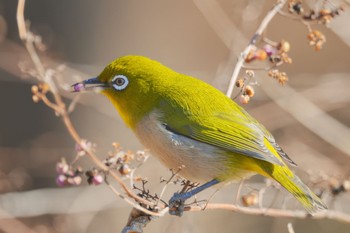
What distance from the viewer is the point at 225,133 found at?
14.4 ft

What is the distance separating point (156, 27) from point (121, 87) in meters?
4.65

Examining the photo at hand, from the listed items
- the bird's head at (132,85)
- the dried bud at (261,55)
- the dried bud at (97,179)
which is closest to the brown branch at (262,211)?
the dried bud at (97,179)

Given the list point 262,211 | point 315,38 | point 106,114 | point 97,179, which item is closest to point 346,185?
point 262,211

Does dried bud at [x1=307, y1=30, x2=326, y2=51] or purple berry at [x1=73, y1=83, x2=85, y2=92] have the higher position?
purple berry at [x1=73, y1=83, x2=85, y2=92]

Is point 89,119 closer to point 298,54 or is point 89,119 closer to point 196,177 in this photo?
point 196,177

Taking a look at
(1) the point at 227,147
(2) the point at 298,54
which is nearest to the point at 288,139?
(1) the point at 227,147

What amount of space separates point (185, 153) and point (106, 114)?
137 inches

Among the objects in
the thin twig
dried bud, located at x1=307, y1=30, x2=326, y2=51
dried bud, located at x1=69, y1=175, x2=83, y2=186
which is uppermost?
dried bud, located at x1=69, y1=175, x2=83, y2=186

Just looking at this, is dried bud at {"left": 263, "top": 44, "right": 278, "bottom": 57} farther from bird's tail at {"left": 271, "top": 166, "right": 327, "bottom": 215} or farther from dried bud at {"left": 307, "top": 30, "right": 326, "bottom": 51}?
bird's tail at {"left": 271, "top": 166, "right": 327, "bottom": 215}

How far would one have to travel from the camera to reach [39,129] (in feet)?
26.5

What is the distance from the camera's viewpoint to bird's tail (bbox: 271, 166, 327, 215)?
13.9 ft

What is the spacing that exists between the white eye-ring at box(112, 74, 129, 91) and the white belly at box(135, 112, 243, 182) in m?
0.34

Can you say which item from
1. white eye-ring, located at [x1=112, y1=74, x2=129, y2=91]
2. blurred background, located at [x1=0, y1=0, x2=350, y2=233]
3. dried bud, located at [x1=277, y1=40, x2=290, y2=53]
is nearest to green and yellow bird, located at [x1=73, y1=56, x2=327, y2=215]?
white eye-ring, located at [x1=112, y1=74, x2=129, y2=91]

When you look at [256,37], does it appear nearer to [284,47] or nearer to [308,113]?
[284,47]
